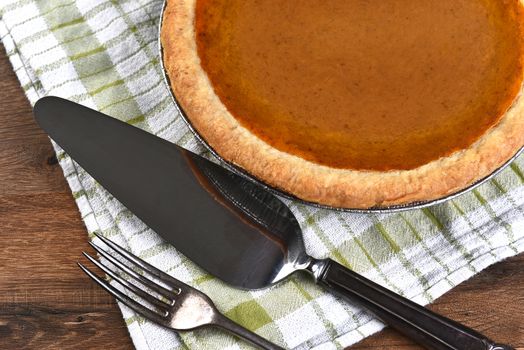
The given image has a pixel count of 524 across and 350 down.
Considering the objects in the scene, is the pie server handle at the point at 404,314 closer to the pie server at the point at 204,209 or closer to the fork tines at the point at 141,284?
the pie server at the point at 204,209

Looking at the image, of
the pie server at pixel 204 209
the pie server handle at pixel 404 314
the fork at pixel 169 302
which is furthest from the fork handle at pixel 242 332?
the pie server handle at pixel 404 314

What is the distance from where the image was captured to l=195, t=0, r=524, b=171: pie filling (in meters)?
1.75

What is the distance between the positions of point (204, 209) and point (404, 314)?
590 millimetres

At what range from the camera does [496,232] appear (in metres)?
1.86

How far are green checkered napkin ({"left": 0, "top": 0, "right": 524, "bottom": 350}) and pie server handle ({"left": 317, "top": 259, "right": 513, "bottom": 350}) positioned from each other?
0.22 feet

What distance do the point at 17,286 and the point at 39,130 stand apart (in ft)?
1.63

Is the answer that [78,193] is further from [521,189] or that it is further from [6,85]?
[521,189]

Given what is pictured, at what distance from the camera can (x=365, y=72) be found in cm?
180

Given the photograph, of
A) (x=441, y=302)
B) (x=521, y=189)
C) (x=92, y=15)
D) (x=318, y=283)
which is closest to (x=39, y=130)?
(x=92, y=15)

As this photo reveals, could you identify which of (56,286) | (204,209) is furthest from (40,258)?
(204,209)

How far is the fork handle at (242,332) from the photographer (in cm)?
172

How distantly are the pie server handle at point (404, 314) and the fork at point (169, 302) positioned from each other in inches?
9.2

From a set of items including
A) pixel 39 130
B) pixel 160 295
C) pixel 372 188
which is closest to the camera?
pixel 372 188

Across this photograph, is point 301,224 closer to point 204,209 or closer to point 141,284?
point 204,209
